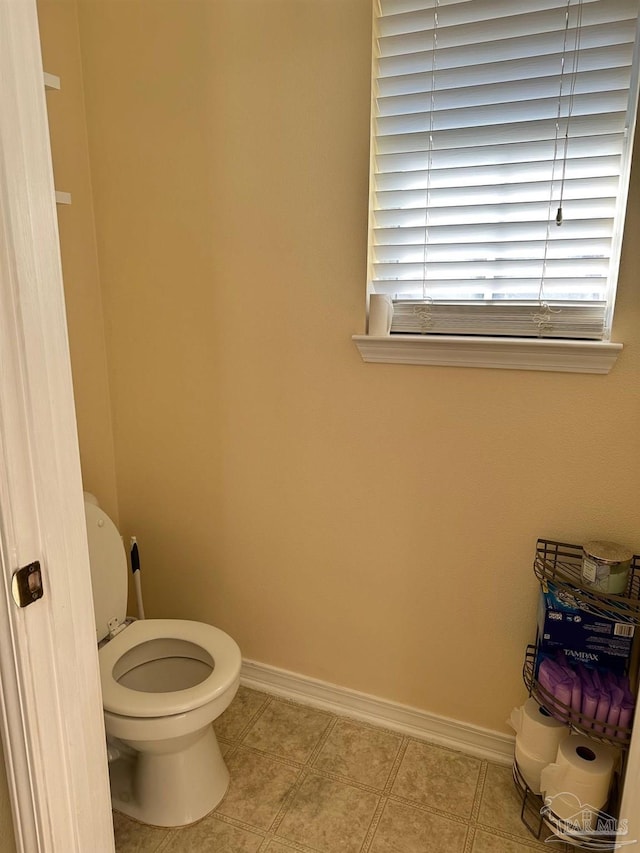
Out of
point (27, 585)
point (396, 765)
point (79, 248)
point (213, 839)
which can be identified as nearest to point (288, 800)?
point (213, 839)

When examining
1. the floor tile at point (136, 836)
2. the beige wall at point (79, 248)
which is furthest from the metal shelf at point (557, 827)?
the beige wall at point (79, 248)

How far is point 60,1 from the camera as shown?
1.86 metres

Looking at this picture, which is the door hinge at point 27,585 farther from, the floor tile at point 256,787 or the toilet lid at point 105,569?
the floor tile at point 256,787

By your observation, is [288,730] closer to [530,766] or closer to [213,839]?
[213,839]

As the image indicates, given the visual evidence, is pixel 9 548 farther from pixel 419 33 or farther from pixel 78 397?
pixel 419 33

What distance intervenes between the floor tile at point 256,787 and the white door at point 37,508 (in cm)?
78

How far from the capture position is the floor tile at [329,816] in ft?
5.22

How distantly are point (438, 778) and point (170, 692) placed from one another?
0.80 m

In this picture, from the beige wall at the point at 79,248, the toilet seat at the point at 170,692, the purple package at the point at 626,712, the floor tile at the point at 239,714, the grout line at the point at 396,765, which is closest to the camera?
the purple package at the point at 626,712

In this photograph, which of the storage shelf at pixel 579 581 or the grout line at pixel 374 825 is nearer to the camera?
the storage shelf at pixel 579 581

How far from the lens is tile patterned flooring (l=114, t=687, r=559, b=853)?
5.21 feet

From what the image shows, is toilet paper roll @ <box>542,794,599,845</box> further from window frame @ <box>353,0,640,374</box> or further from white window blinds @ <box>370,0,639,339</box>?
white window blinds @ <box>370,0,639,339</box>

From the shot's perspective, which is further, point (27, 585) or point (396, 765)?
point (396, 765)

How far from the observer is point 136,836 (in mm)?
1627
